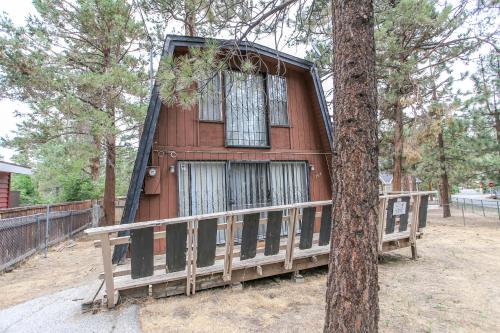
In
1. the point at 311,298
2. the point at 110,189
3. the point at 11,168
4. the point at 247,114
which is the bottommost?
the point at 311,298

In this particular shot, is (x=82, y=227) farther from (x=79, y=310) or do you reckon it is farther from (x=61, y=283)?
(x=79, y=310)

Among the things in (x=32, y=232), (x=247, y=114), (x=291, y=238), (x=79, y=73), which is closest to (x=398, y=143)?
(x=247, y=114)

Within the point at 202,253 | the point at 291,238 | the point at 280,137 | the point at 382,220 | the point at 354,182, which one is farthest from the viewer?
the point at 280,137

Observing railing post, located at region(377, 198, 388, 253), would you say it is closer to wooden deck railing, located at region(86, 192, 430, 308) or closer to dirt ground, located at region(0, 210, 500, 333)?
dirt ground, located at region(0, 210, 500, 333)

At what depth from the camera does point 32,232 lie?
7246mm

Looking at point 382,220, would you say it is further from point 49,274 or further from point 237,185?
point 49,274

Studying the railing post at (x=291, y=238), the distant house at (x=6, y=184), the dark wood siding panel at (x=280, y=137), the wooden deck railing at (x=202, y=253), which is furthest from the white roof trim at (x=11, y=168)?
the railing post at (x=291, y=238)

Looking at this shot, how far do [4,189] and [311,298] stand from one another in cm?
1396

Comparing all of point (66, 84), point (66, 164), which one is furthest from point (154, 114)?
point (66, 164)

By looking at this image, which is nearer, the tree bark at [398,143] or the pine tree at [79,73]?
the pine tree at [79,73]

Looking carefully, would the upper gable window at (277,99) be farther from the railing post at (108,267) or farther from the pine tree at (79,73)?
the railing post at (108,267)

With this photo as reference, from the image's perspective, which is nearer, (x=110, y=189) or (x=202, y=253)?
(x=202, y=253)

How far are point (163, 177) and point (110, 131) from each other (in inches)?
156

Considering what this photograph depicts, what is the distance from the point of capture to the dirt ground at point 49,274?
4.57m
